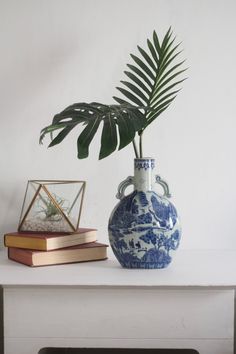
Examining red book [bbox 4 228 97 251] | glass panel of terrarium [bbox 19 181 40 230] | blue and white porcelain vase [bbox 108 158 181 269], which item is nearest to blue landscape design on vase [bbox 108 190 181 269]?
blue and white porcelain vase [bbox 108 158 181 269]

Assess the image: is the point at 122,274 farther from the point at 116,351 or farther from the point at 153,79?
the point at 153,79

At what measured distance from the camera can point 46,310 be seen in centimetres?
111

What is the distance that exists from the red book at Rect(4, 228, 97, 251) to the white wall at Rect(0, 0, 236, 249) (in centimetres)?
22

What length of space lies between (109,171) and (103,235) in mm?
191

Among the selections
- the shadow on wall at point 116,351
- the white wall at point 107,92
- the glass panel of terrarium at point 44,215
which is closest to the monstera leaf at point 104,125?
the glass panel of terrarium at point 44,215

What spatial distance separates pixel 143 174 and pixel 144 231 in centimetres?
14

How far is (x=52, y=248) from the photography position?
1.25 m

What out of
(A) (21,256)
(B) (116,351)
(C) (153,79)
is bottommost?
(B) (116,351)

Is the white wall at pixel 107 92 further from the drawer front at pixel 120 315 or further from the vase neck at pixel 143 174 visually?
the drawer front at pixel 120 315

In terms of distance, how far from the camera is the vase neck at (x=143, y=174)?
125cm

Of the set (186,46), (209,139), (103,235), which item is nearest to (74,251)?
(103,235)

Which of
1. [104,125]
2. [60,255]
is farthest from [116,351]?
[104,125]

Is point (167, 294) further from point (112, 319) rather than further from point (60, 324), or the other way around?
point (60, 324)

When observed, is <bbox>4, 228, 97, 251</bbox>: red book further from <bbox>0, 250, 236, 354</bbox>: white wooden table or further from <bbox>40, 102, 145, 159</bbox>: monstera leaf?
<bbox>40, 102, 145, 159</bbox>: monstera leaf
